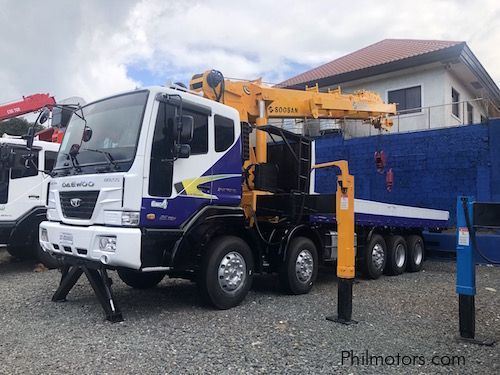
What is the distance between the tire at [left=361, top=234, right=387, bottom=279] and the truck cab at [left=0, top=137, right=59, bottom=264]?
638 centimetres

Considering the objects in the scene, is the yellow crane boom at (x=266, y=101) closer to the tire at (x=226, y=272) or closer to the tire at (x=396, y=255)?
the tire at (x=226, y=272)

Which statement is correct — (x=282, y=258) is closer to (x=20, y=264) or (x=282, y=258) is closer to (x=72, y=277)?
(x=72, y=277)

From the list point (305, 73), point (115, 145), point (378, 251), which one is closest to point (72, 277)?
point (115, 145)

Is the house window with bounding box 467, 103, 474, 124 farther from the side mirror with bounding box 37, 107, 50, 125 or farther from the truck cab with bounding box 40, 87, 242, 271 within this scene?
the side mirror with bounding box 37, 107, 50, 125

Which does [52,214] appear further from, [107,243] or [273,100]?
[273,100]

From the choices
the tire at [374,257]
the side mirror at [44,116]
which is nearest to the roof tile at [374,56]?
the tire at [374,257]

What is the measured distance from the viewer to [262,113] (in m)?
8.56

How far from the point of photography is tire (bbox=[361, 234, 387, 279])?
9.36m

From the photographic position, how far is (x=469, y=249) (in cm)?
526

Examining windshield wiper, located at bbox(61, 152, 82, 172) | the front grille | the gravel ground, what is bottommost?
the gravel ground

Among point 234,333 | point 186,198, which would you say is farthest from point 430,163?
point 234,333

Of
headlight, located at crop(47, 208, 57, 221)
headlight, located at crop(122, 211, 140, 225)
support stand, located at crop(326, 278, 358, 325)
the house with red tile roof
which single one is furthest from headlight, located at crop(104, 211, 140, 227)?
the house with red tile roof

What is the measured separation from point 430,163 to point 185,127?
1143 cm

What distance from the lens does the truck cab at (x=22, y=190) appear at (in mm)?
9062
